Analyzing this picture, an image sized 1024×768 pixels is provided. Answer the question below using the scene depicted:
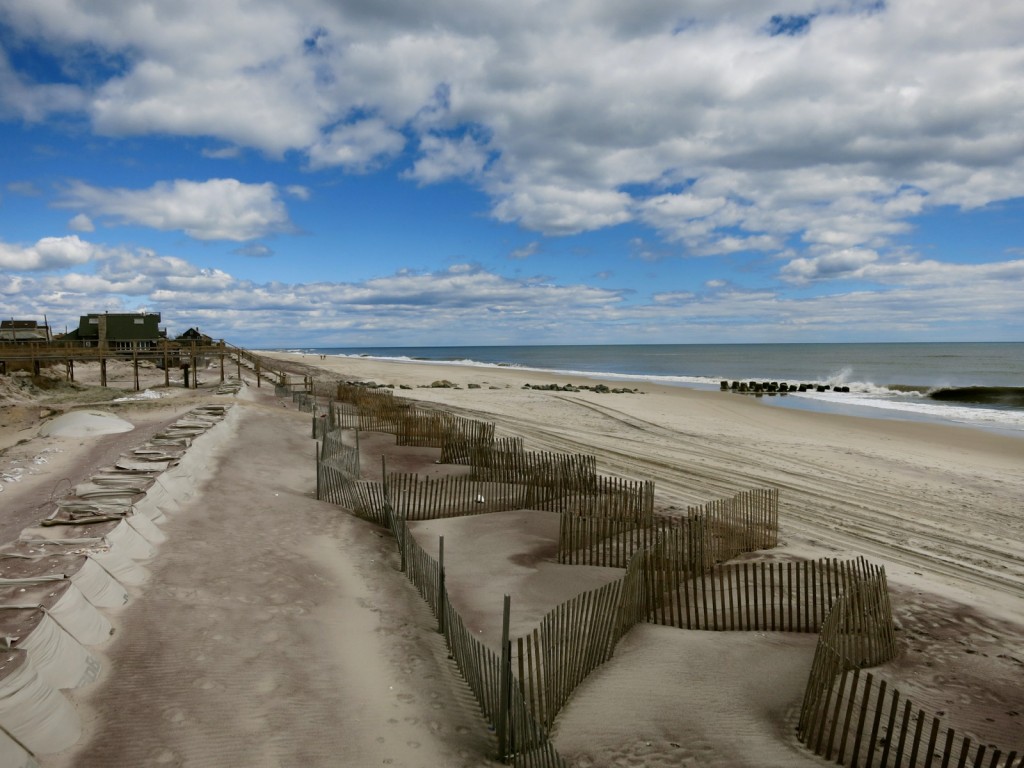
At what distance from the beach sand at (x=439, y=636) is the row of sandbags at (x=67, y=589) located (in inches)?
8.8

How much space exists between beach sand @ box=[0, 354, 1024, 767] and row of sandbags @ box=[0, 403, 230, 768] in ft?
0.73

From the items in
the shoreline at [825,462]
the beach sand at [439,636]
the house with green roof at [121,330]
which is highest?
the house with green roof at [121,330]

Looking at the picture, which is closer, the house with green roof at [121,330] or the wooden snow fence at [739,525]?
the wooden snow fence at [739,525]

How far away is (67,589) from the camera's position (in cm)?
668

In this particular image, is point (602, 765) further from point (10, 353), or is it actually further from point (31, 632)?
point (10, 353)

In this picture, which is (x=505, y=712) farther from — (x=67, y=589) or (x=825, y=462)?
(x=825, y=462)

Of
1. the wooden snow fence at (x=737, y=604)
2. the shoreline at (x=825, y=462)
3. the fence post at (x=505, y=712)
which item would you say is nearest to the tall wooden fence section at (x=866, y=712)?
the wooden snow fence at (x=737, y=604)

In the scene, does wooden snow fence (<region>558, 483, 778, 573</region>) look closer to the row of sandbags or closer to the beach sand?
the beach sand

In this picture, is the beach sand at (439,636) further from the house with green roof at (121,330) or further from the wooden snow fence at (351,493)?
the house with green roof at (121,330)

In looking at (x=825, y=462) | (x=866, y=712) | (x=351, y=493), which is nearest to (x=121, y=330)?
(x=351, y=493)

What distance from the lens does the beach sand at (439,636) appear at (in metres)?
5.80

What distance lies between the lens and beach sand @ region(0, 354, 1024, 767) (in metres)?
5.80

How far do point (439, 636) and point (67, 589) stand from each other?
4143 millimetres

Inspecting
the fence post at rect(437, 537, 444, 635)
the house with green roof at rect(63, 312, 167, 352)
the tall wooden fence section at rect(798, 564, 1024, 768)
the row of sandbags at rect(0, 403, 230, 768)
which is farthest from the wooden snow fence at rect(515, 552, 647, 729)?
the house with green roof at rect(63, 312, 167, 352)
